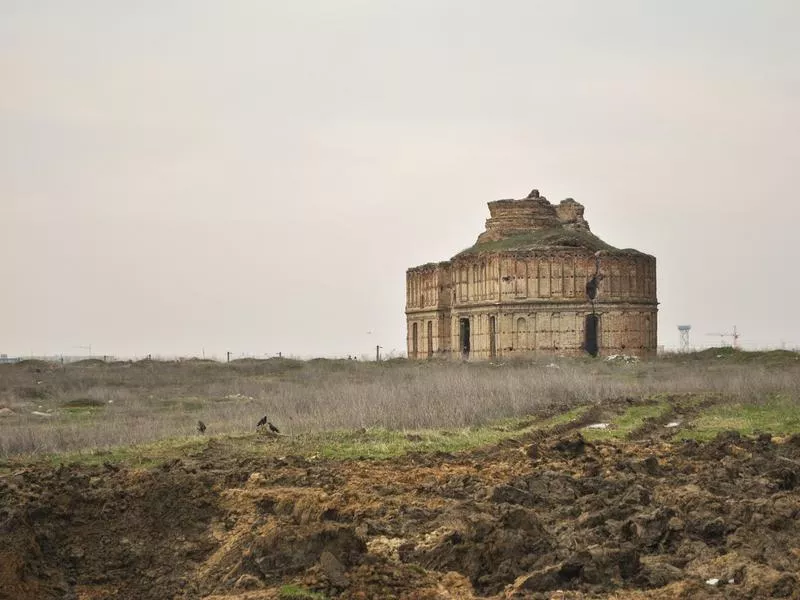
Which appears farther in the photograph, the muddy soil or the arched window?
the arched window

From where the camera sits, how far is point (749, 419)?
1928 cm

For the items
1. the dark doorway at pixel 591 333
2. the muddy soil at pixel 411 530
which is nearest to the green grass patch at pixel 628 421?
the muddy soil at pixel 411 530

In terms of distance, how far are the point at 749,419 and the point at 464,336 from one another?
121 feet

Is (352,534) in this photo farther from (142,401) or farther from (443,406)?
(142,401)

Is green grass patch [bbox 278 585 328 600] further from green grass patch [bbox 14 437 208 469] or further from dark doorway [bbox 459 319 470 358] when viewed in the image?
dark doorway [bbox 459 319 470 358]

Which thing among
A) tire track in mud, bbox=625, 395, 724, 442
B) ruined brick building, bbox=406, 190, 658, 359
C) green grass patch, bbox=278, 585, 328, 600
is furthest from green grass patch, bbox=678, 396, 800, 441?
Result: ruined brick building, bbox=406, 190, 658, 359

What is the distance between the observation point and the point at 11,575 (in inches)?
320

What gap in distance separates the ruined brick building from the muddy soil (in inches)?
1526

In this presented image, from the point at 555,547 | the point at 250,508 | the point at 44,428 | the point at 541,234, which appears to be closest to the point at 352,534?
the point at 555,547

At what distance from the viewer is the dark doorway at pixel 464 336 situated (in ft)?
183

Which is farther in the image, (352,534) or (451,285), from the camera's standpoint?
(451,285)

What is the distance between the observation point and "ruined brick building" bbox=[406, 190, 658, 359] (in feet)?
169

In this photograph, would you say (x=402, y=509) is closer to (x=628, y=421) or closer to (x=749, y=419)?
(x=628, y=421)

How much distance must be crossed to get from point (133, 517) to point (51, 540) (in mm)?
981
